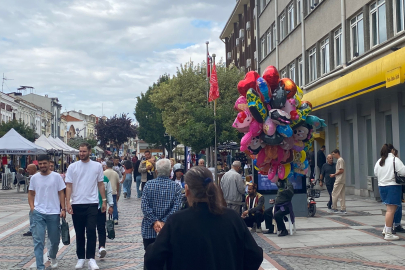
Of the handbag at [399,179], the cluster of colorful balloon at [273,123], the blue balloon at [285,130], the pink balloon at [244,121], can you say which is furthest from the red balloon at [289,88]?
the handbag at [399,179]

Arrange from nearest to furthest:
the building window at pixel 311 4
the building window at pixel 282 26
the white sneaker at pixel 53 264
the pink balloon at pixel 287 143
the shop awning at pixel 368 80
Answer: the white sneaker at pixel 53 264
the pink balloon at pixel 287 143
the shop awning at pixel 368 80
the building window at pixel 311 4
the building window at pixel 282 26

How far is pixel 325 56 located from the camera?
25844 mm

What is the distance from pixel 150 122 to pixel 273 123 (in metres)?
61.7

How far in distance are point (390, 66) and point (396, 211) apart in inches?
197

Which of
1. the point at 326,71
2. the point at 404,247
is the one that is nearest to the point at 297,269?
the point at 404,247

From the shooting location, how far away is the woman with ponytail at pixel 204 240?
3305 millimetres

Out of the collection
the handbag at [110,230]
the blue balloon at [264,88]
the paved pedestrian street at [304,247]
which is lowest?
the paved pedestrian street at [304,247]

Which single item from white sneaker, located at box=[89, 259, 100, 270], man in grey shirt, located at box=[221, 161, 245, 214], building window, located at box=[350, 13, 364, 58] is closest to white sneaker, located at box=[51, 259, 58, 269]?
white sneaker, located at box=[89, 259, 100, 270]

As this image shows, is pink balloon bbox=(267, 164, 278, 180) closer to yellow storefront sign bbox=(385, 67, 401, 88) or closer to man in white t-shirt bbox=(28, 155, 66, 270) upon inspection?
yellow storefront sign bbox=(385, 67, 401, 88)

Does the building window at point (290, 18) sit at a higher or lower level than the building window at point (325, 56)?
higher

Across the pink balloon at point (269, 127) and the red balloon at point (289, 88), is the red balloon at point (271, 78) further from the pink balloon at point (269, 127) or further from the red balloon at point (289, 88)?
the pink balloon at point (269, 127)

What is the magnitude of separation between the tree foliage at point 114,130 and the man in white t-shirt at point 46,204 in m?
88.3

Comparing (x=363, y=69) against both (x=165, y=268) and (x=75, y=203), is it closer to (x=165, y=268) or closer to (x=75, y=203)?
(x=75, y=203)

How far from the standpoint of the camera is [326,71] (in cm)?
2577
